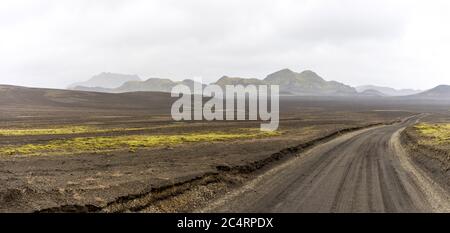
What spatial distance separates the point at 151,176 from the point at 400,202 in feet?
39.7

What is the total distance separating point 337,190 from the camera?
1958 centimetres

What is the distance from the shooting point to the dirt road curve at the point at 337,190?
1655cm

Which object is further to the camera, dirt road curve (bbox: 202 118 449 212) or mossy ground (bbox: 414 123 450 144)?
mossy ground (bbox: 414 123 450 144)

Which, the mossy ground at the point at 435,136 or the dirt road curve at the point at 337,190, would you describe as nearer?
the dirt road curve at the point at 337,190

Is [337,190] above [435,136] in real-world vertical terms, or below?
below

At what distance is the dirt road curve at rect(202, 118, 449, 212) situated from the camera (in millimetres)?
16547

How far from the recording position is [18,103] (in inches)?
5566

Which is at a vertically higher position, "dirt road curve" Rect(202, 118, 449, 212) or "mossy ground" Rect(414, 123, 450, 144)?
"mossy ground" Rect(414, 123, 450, 144)

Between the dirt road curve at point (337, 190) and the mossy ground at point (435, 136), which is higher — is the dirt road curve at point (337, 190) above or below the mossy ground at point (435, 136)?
below

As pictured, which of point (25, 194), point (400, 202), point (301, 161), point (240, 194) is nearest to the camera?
point (25, 194)

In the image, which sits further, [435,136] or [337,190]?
[435,136]
